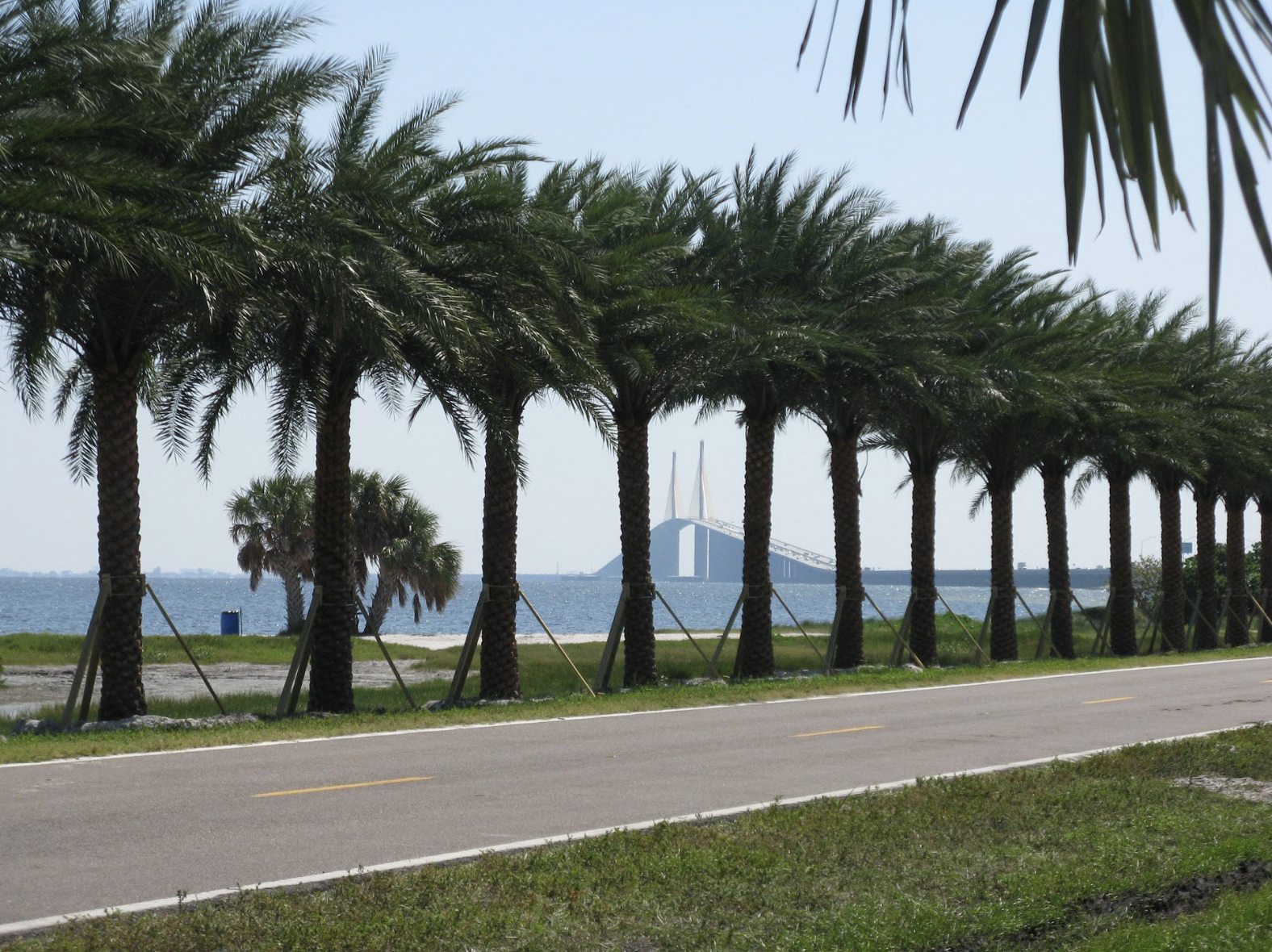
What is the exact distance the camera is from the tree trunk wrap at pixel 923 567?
31672 millimetres

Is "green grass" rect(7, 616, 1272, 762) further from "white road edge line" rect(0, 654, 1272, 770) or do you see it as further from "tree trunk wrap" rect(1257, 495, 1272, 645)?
Answer: "tree trunk wrap" rect(1257, 495, 1272, 645)

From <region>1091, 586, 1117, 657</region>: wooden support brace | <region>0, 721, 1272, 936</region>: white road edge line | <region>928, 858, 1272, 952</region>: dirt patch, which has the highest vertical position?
<region>1091, 586, 1117, 657</region>: wooden support brace

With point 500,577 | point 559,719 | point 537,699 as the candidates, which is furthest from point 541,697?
point 559,719

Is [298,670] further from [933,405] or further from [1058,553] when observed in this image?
[1058,553]

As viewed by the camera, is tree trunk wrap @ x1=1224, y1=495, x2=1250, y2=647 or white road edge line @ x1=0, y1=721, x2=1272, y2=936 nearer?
white road edge line @ x1=0, y1=721, x2=1272, y2=936

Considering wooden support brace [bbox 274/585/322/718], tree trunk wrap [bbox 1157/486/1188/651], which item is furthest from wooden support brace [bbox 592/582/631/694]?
tree trunk wrap [bbox 1157/486/1188/651]

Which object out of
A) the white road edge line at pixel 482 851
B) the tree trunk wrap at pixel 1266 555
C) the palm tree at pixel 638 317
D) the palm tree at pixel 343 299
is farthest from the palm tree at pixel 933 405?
the tree trunk wrap at pixel 1266 555

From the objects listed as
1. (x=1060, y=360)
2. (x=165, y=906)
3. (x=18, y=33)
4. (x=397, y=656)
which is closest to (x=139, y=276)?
(x=18, y=33)

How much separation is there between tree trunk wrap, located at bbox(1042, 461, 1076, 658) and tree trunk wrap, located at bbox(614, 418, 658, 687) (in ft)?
55.6

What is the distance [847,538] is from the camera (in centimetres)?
2978

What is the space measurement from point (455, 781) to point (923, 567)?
71.3ft

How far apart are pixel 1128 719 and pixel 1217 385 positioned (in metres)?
22.7

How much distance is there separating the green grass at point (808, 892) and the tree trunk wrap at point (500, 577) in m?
12.0

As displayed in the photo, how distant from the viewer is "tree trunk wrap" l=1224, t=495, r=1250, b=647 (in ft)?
153
